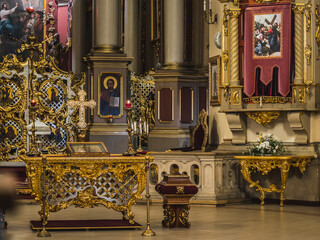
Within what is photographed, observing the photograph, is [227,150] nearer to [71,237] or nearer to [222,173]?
[222,173]

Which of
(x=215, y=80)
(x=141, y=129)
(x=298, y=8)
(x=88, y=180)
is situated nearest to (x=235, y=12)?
(x=298, y=8)

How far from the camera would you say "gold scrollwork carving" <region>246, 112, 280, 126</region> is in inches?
500

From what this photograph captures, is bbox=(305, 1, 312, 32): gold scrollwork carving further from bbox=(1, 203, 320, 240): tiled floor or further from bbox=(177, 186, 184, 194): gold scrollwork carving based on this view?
bbox=(177, 186, 184, 194): gold scrollwork carving

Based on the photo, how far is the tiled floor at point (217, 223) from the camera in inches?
347

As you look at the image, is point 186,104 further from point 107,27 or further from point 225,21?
point 225,21

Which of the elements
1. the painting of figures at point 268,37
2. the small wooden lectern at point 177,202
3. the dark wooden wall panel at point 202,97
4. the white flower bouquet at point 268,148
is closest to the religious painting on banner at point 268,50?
the painting of figures at point 268,37

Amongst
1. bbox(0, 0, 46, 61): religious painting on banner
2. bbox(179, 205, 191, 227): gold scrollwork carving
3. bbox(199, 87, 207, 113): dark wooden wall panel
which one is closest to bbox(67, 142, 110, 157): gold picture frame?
bbox(179, 205, 191, 227): gold scrollwork carving

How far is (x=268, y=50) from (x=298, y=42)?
0.54 m

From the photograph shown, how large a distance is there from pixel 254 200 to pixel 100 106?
4647 mm

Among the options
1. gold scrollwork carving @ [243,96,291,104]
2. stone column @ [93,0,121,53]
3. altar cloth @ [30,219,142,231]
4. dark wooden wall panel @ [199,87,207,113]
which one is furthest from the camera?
dark wooden wall panel @ [199,87,207,113]

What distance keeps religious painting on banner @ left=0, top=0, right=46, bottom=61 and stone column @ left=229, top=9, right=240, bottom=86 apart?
652 inches

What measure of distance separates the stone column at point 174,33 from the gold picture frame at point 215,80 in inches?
114

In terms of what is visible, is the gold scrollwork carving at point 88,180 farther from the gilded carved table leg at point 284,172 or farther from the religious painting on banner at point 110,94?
the religious painting on banner at point 110,94

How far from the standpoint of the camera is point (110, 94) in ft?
53.2
